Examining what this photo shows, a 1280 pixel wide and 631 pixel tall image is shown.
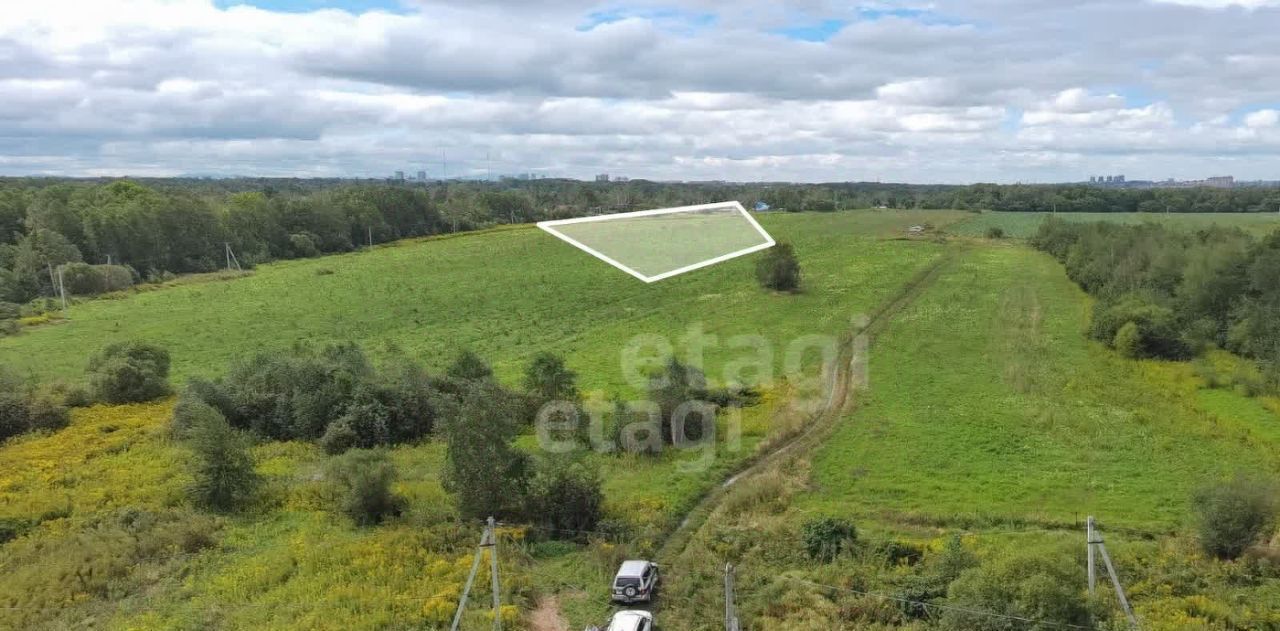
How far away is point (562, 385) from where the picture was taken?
99.6 ft

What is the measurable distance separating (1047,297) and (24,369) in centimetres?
6217

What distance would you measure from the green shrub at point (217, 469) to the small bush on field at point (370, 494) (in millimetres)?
3281

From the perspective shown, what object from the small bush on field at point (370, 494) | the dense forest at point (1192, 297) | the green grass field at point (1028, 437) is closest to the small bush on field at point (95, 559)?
the small bush on field at point (370, 494)

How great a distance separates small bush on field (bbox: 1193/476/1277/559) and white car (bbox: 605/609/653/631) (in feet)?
43.0

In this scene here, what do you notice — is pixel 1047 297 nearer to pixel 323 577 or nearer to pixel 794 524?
pixel 794 524

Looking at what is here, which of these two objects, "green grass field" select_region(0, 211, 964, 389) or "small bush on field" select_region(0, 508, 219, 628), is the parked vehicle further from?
"green grass field" select_region(0, 211, 964, 389)

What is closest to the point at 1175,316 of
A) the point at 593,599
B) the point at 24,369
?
the point at 593,599

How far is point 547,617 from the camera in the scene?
53.1 feet

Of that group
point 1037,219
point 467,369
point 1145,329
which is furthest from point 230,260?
point 1037,219

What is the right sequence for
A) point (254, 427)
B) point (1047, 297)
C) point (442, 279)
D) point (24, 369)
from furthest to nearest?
point (442, 279) < point (1047, 297) < point (24, 369) < point (254, 427)

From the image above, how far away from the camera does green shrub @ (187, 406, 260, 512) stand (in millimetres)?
22203

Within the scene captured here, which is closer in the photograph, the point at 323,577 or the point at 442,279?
the point at 323,577

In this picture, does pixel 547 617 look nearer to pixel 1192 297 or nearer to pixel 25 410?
pixel 25 410

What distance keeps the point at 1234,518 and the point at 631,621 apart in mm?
13744
